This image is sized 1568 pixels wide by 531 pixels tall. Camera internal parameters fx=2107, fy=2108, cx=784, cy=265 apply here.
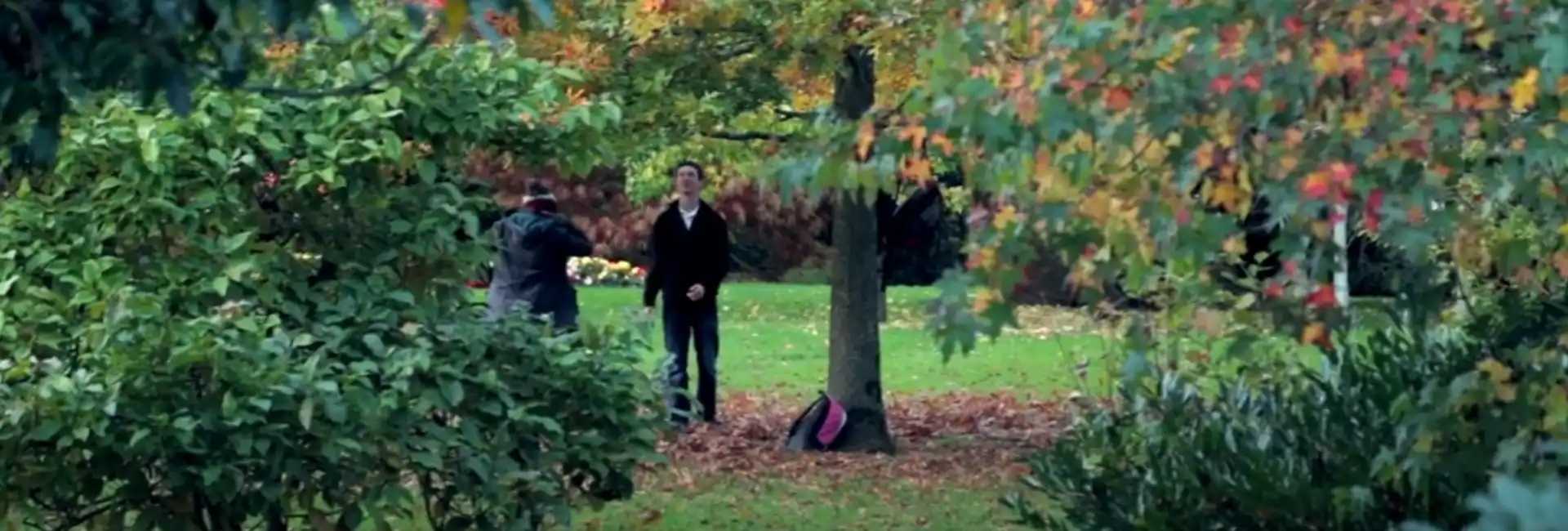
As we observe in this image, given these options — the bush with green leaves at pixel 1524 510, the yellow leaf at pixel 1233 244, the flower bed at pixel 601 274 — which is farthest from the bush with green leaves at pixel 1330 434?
the flower bed at pixel 601 274

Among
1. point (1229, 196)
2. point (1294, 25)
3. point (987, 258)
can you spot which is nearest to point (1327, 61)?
point (1294, 25)

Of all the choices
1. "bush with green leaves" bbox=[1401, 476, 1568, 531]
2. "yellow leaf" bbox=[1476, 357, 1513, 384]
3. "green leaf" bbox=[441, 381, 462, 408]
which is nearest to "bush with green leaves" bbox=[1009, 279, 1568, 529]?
"yellow leaf" bbox=[1476, 357, 1513, 384]

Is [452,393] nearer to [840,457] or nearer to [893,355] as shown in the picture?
[840,457]

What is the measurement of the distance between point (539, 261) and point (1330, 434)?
6296mm

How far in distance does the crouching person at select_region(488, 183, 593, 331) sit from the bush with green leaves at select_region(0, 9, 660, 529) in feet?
15.7

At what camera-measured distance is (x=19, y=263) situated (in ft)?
18.6

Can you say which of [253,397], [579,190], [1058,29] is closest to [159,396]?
[253,397]

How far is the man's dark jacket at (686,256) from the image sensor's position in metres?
11.5

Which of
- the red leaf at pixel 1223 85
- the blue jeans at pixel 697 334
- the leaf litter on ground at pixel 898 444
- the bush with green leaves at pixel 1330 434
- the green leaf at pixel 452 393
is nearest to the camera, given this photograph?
the red leaf at pixel 1223 85

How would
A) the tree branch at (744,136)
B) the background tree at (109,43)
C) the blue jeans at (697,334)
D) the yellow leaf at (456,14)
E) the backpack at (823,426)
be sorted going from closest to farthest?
1. the yellow leaf at (456,14)
2. the background tree at (109,43)
3. the tree branch at (744,136)
4. the backpack at (823,426)
5. the blue jeans at (697,334)

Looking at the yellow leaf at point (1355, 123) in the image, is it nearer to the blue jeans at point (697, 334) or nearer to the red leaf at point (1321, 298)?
the red leaf at point (1321, 298)

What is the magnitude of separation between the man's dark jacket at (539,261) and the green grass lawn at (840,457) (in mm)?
506

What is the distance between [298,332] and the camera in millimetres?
5781

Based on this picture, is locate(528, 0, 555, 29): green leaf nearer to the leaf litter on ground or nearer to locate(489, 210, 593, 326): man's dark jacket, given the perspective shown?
the leaf litter on ground
